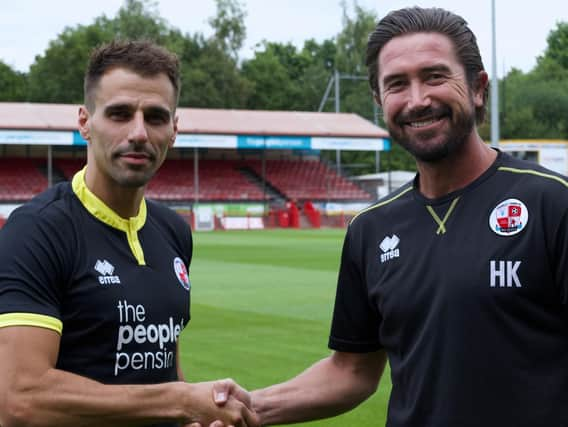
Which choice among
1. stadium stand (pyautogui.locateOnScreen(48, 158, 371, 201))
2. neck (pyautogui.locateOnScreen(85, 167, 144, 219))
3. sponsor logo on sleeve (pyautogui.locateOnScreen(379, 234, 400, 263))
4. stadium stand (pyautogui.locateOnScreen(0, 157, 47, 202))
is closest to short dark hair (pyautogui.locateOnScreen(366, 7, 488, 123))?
sponsor logo on sleeve (pyautogui.locateOnScreen(379, 234, 400, 263))

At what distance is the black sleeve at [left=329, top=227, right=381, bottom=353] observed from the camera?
3902 millimetres

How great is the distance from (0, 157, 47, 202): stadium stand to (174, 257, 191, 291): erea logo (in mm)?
45995

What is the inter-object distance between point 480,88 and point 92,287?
1.69m

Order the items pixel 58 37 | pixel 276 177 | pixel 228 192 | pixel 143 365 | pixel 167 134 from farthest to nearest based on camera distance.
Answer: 1. pixel 58 37
2. pixel 276 177
3. pixel 228 192
4. pixel 167 134
5. pixel 143 365

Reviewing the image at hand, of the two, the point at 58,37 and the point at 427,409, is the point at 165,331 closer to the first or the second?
the point at 427,409

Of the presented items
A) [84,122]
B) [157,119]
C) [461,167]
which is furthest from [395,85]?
[84,122]

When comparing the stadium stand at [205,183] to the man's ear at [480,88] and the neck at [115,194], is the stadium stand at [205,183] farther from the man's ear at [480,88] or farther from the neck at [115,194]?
the man's ear at [480,88]

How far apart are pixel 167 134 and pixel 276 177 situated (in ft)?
185

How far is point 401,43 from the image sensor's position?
3.66 metres

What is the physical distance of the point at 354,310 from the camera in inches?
155

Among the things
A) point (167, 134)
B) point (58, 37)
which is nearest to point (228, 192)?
point (58, 37)

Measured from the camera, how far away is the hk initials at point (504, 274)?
330 centimetres

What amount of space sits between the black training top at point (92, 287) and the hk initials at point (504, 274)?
141 centimetres

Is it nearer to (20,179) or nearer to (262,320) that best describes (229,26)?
(20,179)
